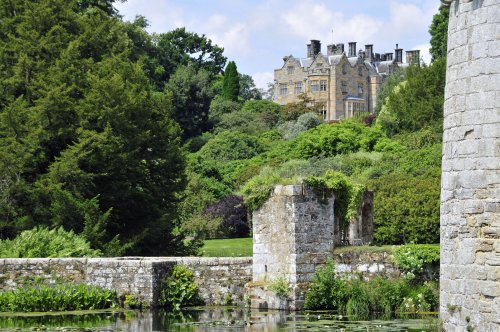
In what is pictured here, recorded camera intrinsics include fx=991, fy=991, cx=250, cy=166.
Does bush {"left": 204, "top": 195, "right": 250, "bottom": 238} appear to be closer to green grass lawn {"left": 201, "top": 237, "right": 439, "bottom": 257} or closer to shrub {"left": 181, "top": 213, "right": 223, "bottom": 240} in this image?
shrub {"left": 181, "top": 213, "right": 223, "bottom": 240}

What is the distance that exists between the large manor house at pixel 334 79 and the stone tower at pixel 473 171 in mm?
85633

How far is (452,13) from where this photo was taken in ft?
39.8

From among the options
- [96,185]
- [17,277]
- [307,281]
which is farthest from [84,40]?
[307,281]

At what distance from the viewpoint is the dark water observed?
1602 centimetres

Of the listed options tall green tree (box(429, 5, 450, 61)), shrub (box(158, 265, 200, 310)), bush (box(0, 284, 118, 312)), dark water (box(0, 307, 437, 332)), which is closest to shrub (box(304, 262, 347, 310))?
dark water (box(0, 307, 437, 332))

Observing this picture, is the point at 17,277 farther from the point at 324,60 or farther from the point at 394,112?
the point at 324,60

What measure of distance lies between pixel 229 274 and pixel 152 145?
8.83 m

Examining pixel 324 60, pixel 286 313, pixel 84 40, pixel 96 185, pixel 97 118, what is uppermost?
pixel 324 60

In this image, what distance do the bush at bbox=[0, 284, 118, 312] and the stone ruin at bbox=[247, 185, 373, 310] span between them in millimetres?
2946

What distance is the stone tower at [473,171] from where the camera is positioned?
1129 cm

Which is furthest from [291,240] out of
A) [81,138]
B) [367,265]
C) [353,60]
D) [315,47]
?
[315,47]

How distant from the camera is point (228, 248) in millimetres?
32250

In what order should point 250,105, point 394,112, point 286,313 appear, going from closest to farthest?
point 286,313 < point 394,112 < point 250,105

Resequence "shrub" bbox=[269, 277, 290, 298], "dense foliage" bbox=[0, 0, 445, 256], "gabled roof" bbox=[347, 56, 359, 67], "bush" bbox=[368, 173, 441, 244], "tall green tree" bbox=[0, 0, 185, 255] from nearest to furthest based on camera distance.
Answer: "shrub" bbox=[269, 277, 290, 298] < "dense foliage" bbox=[0, 0, 445, 256] < "tall green tree" bbox=[0, 0, 185, 255] < "bush" bbox=[368, 173, 441, 244] < "gabled roof" bbox=[347, 56, 359, 67]
